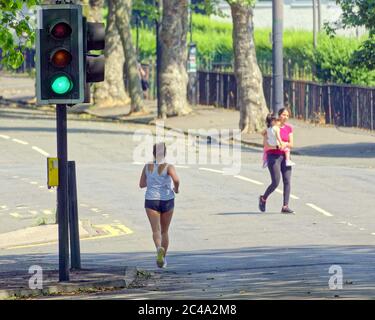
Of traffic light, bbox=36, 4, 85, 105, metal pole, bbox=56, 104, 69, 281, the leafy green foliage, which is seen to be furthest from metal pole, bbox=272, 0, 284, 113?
traffic light, bbox=36, 4, 85, 105

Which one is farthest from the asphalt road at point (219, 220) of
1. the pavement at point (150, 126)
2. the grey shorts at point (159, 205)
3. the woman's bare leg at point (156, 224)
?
the grey shorts at point (159, 205)

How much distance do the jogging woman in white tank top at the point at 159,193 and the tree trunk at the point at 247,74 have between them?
2385cm

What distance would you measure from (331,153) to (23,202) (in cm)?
1153

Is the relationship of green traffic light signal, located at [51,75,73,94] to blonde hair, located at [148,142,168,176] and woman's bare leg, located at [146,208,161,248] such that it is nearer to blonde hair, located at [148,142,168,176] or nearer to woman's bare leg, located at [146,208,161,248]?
blonde hair, located at [148,142,168,176]

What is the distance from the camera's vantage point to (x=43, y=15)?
16172 mm

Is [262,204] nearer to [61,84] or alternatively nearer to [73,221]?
[73,221]

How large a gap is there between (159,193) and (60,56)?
3.52 m

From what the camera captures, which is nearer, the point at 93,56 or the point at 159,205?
the point at 93,56

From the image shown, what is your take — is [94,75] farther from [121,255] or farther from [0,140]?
[0,140]

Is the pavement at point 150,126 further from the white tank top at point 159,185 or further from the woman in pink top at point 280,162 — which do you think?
the white tank top at point 159,185

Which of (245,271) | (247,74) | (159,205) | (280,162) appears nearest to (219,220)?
(280,162)

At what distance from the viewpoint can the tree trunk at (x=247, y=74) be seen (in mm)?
43094

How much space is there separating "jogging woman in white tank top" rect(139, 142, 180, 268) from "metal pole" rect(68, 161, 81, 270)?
126cm

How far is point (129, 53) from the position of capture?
51.8 meters
